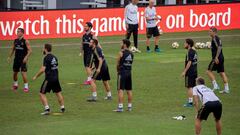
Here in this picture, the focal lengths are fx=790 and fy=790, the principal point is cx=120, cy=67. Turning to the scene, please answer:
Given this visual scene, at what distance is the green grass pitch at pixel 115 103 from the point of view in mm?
21672

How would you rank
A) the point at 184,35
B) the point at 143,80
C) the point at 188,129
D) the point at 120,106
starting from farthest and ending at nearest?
the point at 184,35, the point at 143,80, the point at 120,106, the point at 188,129

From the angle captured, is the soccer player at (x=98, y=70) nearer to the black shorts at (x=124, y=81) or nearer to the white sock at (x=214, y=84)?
the black shorts at (x=124, y=81)

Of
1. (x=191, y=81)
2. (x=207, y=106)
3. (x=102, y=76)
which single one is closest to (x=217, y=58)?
(x=191, y=81)

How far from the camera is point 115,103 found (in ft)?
Result: 84.1

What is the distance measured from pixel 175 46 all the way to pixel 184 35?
4727mm

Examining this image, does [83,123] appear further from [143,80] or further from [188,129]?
[143,80]

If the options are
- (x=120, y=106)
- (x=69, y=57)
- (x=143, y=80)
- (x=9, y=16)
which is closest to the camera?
(x=120, y=106)

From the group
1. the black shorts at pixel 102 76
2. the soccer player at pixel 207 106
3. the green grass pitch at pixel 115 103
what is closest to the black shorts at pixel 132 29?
the green grass pitch at pixel 115 103

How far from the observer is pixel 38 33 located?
40562 mm

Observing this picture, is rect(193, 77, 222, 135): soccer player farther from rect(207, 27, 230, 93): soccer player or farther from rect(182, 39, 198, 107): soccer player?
rect(207, 27, 230, 93): soccer player

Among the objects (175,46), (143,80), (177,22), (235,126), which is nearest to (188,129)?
(235,126)

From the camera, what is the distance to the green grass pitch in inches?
853

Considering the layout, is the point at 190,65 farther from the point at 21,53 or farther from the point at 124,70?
the point at 21,53

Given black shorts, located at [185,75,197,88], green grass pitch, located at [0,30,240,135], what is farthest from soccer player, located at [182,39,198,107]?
green grass pitch, located at [0,30,240,135]
